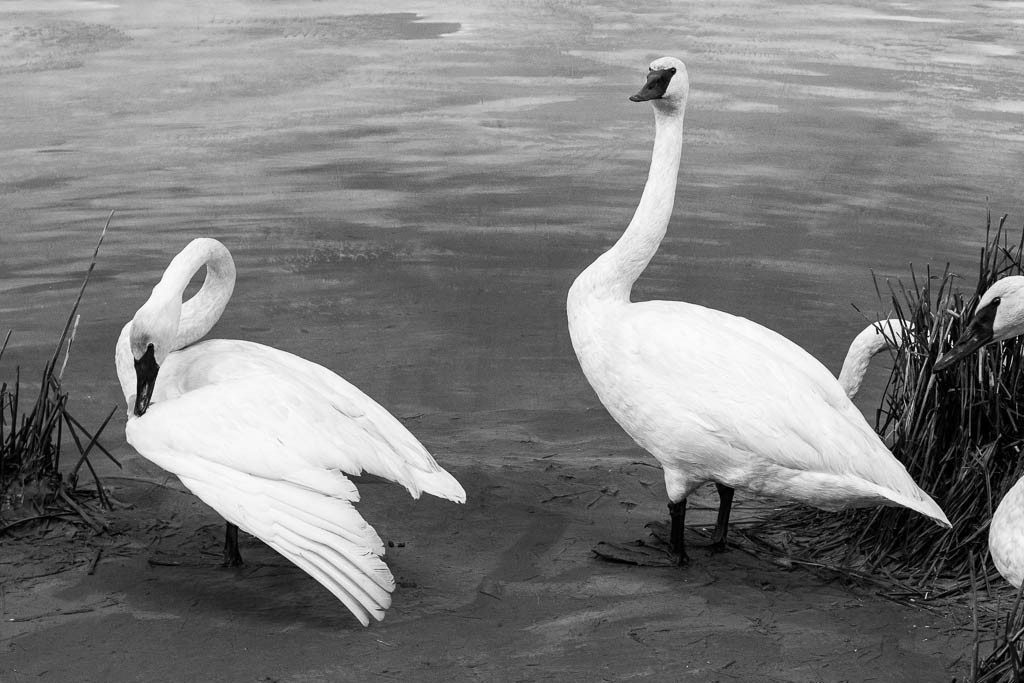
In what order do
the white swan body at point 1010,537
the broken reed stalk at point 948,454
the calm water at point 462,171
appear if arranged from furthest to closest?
the calm water at point 462,171, the broken reed stalk at point 948,454, the white swan body at point 1010,537

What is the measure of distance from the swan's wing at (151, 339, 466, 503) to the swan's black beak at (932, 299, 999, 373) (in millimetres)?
1846

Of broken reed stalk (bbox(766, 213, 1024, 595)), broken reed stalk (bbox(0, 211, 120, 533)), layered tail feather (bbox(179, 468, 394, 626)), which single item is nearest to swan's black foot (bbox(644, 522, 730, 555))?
broken reed stalk (bbox(766, 213, 1024, 595))

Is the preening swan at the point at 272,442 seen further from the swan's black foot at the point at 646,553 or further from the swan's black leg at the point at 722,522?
the swan's black leg at the point at 722,522

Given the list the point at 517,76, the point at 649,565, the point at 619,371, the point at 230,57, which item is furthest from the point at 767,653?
the point at 230,57

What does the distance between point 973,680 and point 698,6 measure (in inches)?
721

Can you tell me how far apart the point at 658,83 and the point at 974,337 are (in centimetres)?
165

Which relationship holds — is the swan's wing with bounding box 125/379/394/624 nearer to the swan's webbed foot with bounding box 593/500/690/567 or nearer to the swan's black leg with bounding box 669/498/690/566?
the swan's webbed foot with bounding box 593/500/690/567

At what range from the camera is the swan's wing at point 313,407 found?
4.95 m

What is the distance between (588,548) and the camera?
5.39 meters

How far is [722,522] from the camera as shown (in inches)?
213

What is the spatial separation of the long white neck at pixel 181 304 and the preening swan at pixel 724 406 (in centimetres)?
162

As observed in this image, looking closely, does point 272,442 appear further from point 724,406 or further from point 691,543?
point 691,543

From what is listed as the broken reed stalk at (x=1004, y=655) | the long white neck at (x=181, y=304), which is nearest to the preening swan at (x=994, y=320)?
the broken reed stalk at (x=1004, y=655)

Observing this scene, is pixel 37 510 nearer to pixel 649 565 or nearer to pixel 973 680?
pixel 649 565
